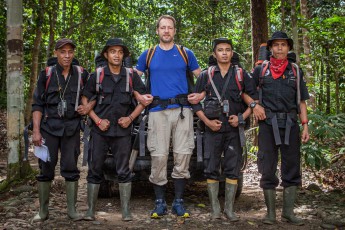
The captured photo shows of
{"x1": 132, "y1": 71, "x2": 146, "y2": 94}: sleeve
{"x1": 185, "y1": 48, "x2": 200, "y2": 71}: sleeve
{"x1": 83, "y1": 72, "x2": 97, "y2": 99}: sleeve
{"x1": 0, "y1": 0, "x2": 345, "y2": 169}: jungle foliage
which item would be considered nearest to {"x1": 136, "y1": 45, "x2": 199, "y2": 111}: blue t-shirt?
{"x1": 185, "y1": 48, "x2": 200, "y2": 71}: sleeve

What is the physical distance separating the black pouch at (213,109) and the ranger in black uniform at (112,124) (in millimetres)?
875

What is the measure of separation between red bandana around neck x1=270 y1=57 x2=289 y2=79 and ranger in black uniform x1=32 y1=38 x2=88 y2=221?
2.50m

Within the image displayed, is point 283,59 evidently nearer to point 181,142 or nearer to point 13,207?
point 181,142

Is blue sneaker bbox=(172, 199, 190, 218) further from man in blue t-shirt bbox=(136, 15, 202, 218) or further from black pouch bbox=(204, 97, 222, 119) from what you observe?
black pouch bbox=(204, 97, 222, 119)

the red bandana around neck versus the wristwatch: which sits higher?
the red bandana around neck

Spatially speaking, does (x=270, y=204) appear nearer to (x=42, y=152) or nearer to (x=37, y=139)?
(x=42, y=152)

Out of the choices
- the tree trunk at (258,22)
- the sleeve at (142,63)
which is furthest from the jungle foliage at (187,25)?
the sleeve at (142,63)

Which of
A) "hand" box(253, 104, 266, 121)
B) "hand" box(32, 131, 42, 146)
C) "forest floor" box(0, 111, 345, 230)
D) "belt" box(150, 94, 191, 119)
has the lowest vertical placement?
"forest floor" box(0, 111, 345, 230)

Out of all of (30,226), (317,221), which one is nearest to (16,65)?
(30,226)

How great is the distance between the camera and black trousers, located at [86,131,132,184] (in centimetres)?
545

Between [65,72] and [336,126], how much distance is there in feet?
14.3

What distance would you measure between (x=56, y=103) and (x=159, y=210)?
1942 millimetres

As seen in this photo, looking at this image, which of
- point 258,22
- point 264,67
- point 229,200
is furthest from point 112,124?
point 258,22

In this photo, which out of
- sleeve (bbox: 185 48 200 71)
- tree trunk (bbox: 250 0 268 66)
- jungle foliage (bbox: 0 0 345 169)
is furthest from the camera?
jungle foliage (bbox: 0 0 345 169)
